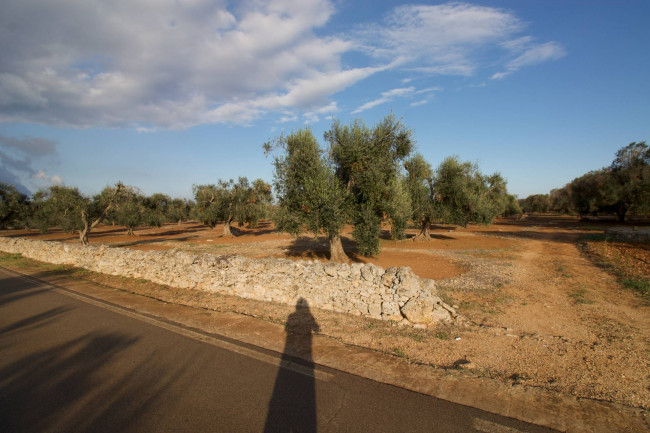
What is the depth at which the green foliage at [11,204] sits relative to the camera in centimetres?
4447

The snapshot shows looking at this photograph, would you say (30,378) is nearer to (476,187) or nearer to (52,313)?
(52,313)

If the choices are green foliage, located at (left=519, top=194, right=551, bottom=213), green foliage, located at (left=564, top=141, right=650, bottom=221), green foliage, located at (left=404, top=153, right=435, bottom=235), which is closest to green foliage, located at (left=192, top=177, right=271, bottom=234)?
green foliage, located at (left=404, top=153, right=435, bottom=235)

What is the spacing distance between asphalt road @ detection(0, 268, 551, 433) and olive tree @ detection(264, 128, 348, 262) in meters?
9.15

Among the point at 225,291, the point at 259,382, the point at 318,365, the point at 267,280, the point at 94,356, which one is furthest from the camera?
the point at 225,291

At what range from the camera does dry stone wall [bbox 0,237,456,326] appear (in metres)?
7.83

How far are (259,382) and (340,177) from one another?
542 inches

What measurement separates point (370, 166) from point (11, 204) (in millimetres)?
58055

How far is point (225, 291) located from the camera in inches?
415

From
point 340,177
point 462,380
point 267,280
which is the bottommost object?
point 462,380

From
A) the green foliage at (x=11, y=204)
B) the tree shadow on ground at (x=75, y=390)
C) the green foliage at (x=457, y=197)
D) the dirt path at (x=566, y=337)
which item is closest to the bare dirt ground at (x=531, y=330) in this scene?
the dirt path at (x=566, y=337)

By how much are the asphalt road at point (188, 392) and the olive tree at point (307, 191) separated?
915 cm

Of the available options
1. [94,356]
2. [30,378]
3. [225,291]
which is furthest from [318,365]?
[225,291]

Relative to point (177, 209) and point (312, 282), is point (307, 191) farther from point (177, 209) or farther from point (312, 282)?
point (177, 209)

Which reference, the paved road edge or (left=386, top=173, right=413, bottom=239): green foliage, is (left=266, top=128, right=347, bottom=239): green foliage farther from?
the paved road edge
